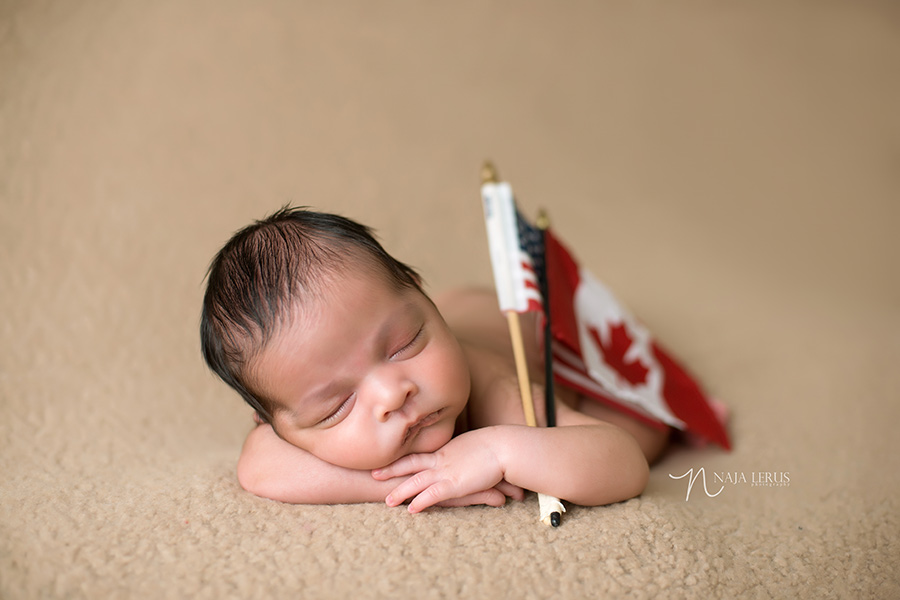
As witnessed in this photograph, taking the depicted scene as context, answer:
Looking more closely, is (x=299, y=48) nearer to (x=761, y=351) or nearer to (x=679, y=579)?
(x=761, y=351)

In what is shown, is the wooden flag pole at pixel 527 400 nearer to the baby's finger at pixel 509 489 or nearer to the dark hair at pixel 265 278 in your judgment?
the baby's finger at pixel 509 489

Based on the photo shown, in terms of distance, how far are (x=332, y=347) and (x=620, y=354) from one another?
0.70m

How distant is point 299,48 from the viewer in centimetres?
190

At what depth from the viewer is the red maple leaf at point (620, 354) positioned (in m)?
1.29

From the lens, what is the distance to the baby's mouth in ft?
2.75

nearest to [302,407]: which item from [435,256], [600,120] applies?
[435,256]

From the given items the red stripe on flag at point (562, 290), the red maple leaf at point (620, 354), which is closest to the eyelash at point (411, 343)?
the red stripe on flag at point (562, 290)

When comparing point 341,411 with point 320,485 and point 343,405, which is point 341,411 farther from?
point 320,485

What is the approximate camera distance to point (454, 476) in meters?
0.83

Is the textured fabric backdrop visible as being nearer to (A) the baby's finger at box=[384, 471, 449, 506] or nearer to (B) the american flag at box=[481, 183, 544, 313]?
(A) the baby's finger at box=[384, 471, 449, 506]

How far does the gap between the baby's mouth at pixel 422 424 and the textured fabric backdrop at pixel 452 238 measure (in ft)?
0.32

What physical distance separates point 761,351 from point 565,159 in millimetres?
881

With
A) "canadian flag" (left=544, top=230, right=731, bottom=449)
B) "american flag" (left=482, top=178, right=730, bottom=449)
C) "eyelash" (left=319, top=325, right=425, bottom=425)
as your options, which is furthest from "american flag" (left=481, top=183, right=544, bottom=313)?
"eyelash" (left=319, top=325, right=425, bottom=425)

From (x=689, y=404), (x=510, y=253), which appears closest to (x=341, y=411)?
(x=510, y=253)
